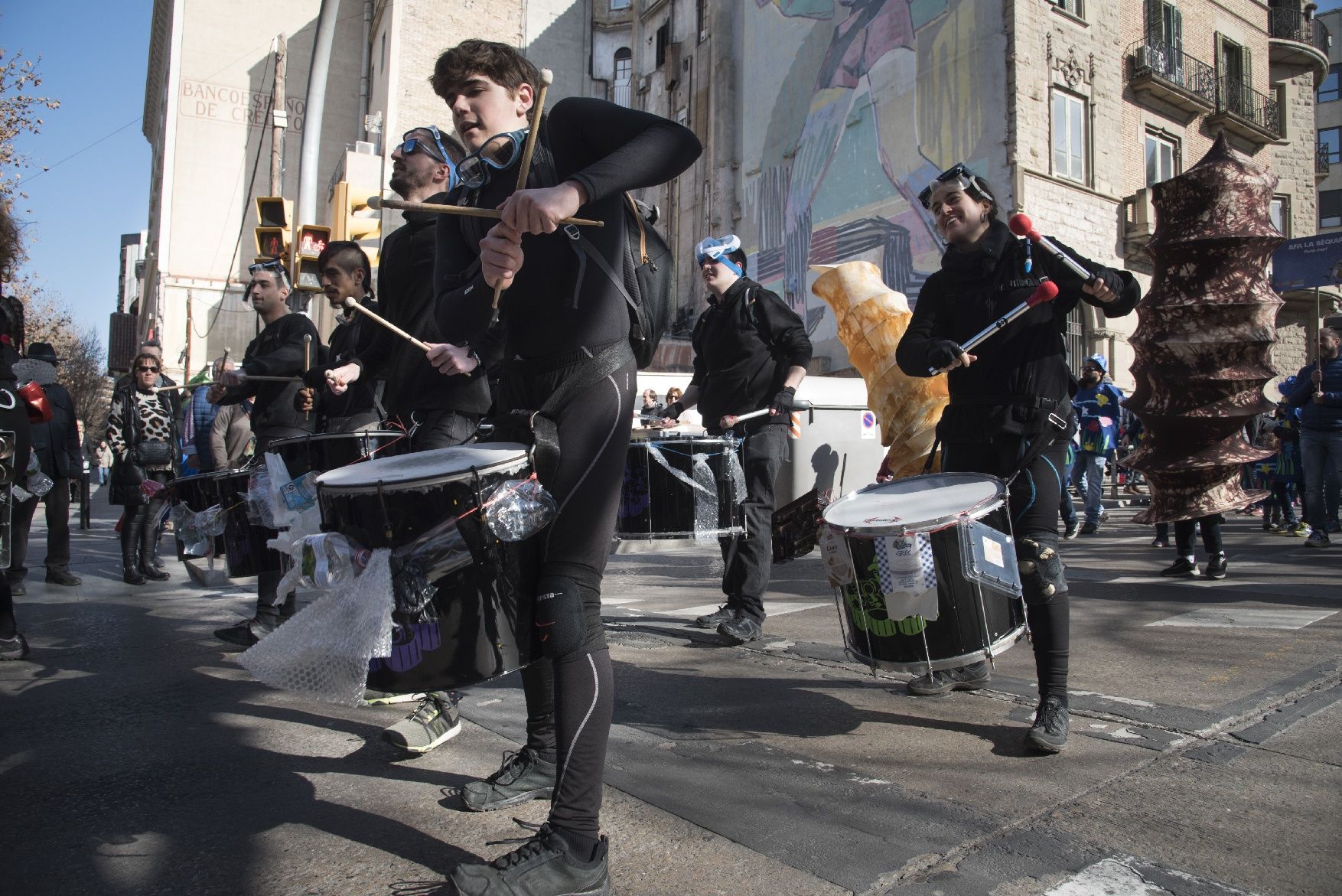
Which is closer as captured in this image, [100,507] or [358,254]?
Result: [358,254]

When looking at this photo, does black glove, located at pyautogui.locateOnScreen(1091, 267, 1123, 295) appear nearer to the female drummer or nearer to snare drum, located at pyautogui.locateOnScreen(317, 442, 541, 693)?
the female drummer

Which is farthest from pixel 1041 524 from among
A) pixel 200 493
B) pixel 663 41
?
pixel 663 41

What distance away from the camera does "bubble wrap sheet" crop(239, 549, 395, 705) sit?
2043 mm

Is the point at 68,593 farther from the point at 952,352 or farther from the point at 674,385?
the point at 674,385

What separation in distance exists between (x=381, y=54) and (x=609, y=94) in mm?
9029

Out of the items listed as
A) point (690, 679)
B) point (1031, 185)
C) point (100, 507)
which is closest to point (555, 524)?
point (690, 679)

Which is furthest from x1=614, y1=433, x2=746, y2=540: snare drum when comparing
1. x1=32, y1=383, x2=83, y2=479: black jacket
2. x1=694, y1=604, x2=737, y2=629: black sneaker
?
x1=32, y1=383, x2=83, y2=479: black jacket

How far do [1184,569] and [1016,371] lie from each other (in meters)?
4.45

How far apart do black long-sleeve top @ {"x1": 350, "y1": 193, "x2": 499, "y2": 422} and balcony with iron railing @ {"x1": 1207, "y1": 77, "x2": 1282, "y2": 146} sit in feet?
89.1

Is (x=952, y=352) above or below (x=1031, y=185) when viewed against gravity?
below

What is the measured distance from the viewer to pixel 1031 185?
19906mm

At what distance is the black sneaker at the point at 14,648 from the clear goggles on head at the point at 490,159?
376 centimetres

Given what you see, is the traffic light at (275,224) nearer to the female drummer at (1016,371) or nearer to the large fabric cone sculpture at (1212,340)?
the large fabric cone sculpture at (1212,340)

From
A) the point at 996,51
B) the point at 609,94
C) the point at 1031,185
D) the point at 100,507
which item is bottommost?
the point at 100,507
